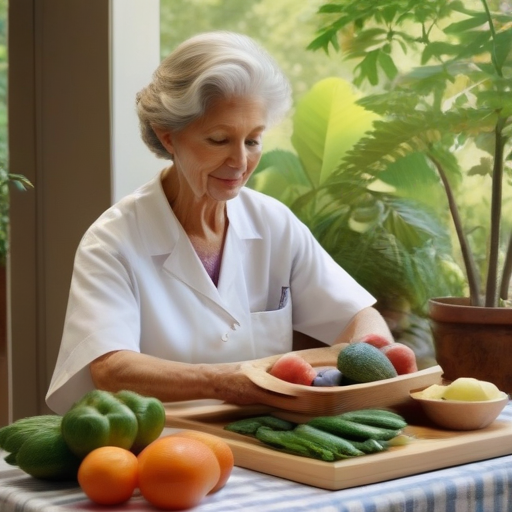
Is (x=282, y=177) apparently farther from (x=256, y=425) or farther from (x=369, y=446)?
(x=369, y=446)

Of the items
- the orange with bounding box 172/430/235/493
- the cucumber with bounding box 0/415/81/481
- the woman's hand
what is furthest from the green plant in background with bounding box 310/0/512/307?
the cucumber with bounding box 0/415/81/481

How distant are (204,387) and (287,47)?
1495 mm

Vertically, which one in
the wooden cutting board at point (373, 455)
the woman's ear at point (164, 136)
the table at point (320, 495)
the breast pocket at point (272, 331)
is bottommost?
the table at point (320, 495)

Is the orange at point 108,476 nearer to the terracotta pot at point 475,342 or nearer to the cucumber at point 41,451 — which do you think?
the cucumber at point 41,451

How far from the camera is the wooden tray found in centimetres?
154

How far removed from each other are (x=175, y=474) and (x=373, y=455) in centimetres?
33

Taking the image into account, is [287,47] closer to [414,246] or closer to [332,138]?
[332,138]

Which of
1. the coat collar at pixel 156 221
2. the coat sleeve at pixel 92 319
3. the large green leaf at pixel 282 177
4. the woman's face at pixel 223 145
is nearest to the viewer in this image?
the coat sleeve at pixel 92 319

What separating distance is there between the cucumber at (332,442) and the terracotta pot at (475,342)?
0.82 m

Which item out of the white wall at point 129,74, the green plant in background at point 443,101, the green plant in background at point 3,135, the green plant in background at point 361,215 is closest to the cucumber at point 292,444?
the green plant in background at point 443,101

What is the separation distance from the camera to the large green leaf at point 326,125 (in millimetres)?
2730

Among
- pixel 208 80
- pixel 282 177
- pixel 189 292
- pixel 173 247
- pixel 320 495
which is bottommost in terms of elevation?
pixel 320 495

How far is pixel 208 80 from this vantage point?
6.70ft

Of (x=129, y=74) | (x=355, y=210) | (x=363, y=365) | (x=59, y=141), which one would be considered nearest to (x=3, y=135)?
(x=59, y=141)
